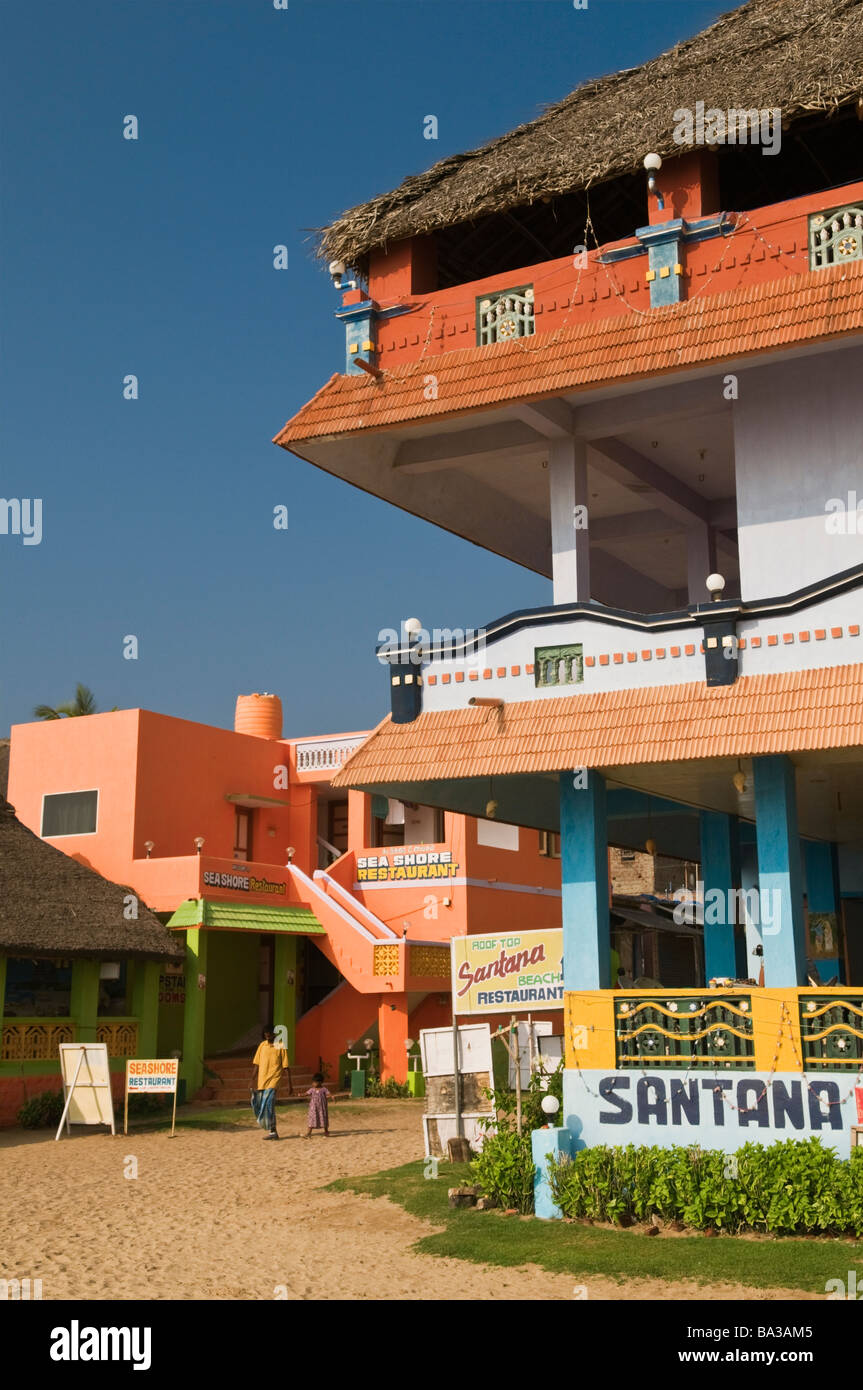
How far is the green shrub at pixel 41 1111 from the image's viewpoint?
66.3ft

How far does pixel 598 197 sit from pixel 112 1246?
1171cm

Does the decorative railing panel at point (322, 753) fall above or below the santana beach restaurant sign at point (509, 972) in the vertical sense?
above

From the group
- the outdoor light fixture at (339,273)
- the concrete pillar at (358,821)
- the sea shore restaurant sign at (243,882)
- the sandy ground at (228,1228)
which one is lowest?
the sandy ground at (228,1228)

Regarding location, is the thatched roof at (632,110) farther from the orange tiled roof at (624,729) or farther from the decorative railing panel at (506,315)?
the orange tiled roof at (624,729)

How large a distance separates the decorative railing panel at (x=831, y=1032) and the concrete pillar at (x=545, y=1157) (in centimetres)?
216

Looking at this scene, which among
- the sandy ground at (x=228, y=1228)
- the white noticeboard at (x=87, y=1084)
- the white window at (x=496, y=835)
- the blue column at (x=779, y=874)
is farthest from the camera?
the white window at (x=496, y=835)

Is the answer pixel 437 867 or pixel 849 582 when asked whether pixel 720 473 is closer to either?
pixel 849 582

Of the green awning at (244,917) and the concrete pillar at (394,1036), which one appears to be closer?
the green awning at (244,917)

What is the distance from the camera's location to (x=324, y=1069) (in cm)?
2661

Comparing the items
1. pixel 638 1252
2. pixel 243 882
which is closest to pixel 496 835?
pixel 243 882

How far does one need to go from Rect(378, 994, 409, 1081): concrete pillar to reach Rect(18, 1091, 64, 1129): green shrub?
700 cm

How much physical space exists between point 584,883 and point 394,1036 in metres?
14.5

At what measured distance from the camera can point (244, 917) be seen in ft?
82.5

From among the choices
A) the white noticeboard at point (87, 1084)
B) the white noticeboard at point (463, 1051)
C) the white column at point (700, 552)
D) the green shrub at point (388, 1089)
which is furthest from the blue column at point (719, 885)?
the green shrub at point (388, 1089)
